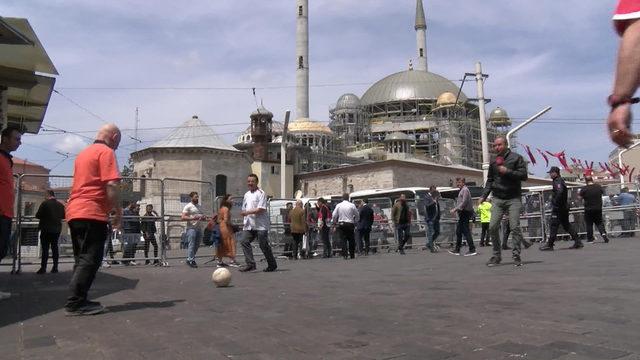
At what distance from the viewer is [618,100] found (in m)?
2.06

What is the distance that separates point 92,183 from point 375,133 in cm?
9098

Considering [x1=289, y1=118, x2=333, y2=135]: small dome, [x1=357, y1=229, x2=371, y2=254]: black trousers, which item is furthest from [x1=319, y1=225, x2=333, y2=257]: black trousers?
Result: [x1=289, y1=118, x2=333, y2=135]: small dome

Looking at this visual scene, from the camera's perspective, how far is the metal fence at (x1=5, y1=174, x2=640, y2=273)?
38.3ft

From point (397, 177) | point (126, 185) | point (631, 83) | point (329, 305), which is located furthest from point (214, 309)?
point (397, 177)

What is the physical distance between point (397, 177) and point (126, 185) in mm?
57518

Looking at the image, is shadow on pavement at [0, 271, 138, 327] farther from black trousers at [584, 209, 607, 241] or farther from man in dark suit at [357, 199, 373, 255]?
black trousers at [584, 209, 607, 241]

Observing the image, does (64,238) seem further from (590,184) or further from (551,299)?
(590,184)

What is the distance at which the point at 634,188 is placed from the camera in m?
18.4

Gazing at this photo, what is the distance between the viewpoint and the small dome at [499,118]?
96.9 metres

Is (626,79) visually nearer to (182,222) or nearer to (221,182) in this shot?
(182,222)

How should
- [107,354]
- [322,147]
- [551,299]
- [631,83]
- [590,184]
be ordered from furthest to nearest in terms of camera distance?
[322,147]
[590,184]
[551,299]
[107,354]
[631,83]

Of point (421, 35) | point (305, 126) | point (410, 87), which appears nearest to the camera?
point (305, 126)

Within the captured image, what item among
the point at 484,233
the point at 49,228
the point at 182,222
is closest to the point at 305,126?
the point at 484,233

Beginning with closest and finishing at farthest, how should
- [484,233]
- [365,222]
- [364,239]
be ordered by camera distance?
1. [365,222]
2. [364,239]
3. [484,233]
